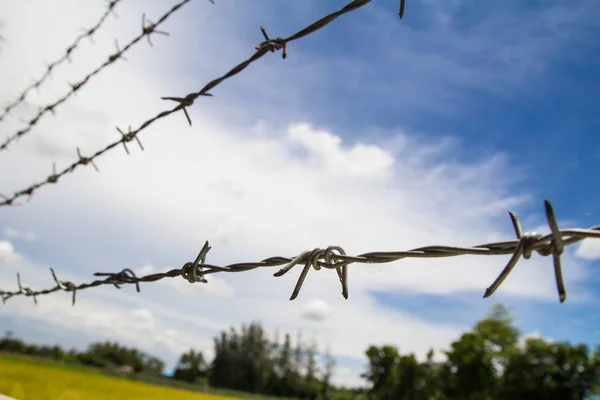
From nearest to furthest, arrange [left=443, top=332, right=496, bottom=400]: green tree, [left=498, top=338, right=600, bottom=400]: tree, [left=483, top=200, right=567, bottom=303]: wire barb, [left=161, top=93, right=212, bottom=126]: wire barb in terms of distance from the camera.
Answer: [left=483, top=200, right=567, bottom=303]: wire barb, [left=161, top=93, right=212, bottom=126]: wire barb, [left=498, top=338, right=600, bottom=400]: tree, [left=443, top=332, right=496, bottom=400]: green tree

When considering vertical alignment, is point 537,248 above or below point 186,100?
below

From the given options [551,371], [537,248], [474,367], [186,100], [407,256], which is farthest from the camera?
[474,367]

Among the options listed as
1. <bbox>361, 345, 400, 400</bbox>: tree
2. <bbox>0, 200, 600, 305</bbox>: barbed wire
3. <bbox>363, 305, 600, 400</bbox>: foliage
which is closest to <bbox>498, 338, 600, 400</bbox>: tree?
<bbox>363, 305, 600, 400</bbox>: foliage

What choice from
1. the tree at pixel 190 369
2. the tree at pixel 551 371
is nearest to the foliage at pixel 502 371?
the tree at pixel 551 371

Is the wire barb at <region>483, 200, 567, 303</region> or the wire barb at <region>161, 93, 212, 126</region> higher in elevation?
the wire barb at <region>161, 93, 212, 126</region>

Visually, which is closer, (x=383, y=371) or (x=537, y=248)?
(x=537, y=248)

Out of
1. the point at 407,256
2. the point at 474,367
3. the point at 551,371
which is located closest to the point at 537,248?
the point at 407,256

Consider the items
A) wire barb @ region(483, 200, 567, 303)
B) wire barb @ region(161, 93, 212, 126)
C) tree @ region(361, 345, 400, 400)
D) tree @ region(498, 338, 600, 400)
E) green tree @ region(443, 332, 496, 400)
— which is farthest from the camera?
tree @ region(361, 345, 400, 400)

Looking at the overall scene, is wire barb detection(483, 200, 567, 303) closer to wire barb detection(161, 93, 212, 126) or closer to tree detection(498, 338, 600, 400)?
wire barb detection(161, 93, 212, 126)

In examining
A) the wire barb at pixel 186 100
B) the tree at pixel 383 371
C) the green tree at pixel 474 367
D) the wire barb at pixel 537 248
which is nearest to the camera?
the wire barb at pixel 537 248

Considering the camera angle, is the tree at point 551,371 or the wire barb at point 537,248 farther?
the tree at point 551,371

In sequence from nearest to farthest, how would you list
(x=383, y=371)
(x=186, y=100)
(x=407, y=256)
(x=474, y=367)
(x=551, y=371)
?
(x=407, y=256) → (x=186, y=100) → (x=551, y=371) → (x=474, y=367) → (x=383, y=371)

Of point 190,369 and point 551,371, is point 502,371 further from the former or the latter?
point 190,369

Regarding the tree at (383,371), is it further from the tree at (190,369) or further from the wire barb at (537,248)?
the wire barb at (537,248)
